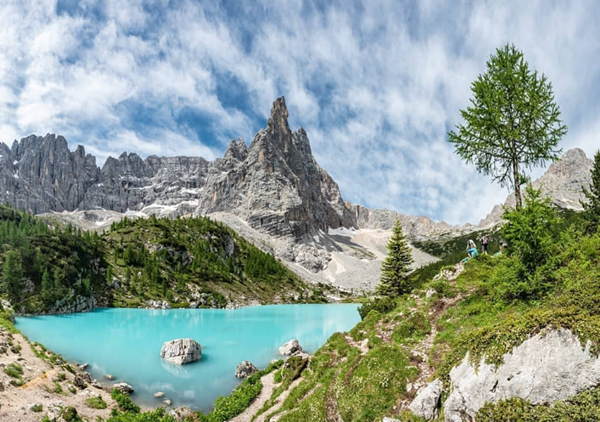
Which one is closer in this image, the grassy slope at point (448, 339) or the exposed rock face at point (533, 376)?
the exposed rock face at point (533, 376)

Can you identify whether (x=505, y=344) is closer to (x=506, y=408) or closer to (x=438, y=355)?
(x=506, y=408)

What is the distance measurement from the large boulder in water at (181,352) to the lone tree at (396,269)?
25657 millimetres

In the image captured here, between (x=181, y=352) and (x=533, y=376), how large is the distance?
35.4 m

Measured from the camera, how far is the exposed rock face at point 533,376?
7.56 metres

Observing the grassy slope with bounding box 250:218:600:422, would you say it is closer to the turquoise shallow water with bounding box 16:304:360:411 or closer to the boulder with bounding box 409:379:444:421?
the boulder with bounding box 409:379:444:421

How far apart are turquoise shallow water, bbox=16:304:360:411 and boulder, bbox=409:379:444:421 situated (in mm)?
18055

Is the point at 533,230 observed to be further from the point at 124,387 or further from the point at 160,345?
the point at 160,345

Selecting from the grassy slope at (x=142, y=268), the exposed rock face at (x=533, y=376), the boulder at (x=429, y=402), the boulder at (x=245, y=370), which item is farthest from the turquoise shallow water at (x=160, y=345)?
the exposed rock face at (x=533, y=376)

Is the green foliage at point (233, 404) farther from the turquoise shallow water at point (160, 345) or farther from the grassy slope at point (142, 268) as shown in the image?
the grassy slope at point (142, 268)

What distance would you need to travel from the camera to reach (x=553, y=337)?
27.4 ft

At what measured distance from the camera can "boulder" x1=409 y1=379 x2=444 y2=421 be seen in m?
10.4

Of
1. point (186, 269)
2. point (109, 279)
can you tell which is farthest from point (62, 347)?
point (186, 269)

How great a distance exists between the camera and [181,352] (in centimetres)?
3575

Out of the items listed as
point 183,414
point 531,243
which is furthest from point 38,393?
point 531,243
